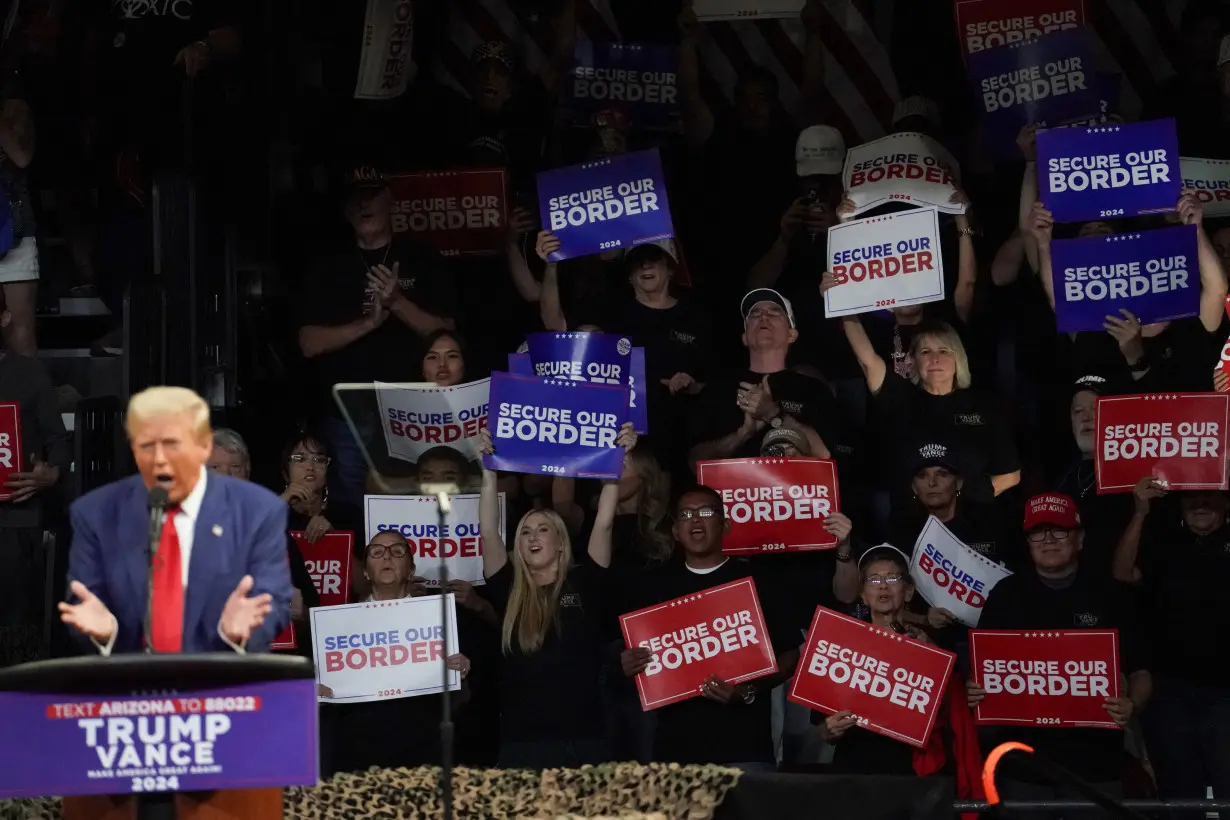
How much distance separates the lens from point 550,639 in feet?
25.4

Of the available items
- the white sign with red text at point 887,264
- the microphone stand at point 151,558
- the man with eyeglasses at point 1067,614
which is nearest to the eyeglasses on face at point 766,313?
the white sign with red text at point 887,264

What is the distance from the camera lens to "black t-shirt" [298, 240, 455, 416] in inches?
357

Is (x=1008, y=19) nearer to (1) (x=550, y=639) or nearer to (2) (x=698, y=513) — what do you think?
(2) (x=698, y=513)

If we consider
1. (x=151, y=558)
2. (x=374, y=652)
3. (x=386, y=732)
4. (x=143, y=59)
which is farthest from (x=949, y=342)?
(x=151, y=558)

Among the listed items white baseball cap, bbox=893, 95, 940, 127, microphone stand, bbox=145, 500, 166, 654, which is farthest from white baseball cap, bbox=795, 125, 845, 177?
microphone stand, bbox=145, 500, 166, 654

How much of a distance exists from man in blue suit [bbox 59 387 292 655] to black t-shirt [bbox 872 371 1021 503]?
3.94m

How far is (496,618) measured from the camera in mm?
8078

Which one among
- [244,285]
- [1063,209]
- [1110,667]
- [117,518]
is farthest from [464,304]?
[117,518]

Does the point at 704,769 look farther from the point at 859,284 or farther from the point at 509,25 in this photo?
the point at 509,25

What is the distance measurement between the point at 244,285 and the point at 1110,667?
4.25 metres

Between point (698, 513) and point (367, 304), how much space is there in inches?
81.1

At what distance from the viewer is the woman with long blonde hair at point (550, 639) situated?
7.56 metres

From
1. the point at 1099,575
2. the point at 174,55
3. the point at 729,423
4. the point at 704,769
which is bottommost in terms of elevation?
the point at 704,769

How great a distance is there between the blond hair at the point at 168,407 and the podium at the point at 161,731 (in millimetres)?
654
